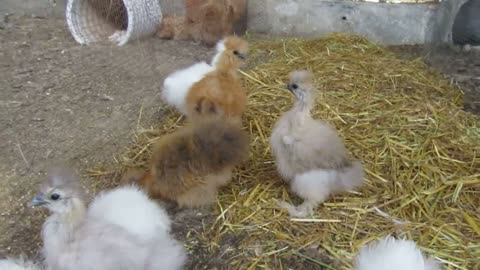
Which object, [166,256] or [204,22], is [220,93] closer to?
[166,256]

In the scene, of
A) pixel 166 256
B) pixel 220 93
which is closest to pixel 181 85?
pixel 220 93

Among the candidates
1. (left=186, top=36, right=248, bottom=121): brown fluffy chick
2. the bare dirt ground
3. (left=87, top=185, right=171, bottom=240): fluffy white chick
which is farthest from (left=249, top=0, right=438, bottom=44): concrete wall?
(left=87, top=185, right=171, bottom=240): fluffy white chick

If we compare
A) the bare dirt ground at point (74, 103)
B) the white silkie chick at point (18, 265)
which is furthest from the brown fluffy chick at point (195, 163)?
the white silkie chick at point (18, 265)

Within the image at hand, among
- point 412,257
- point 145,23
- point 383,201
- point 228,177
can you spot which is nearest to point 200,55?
point 145,23

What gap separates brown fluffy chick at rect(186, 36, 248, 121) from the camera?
2.80 m

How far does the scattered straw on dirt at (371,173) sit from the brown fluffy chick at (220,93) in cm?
20

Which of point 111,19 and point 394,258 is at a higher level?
point 394,258

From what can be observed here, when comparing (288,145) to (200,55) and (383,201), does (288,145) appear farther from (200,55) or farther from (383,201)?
(200,55)

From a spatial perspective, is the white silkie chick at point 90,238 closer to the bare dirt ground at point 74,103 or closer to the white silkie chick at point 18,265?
the white silkie chick at point 18,265

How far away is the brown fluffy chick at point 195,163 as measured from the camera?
2301 millimetres

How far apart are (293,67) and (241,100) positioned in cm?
100

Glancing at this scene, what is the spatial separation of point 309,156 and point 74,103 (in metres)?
1.73

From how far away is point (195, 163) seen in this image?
2299mm

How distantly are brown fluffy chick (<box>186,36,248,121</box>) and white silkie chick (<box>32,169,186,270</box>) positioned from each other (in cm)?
97
